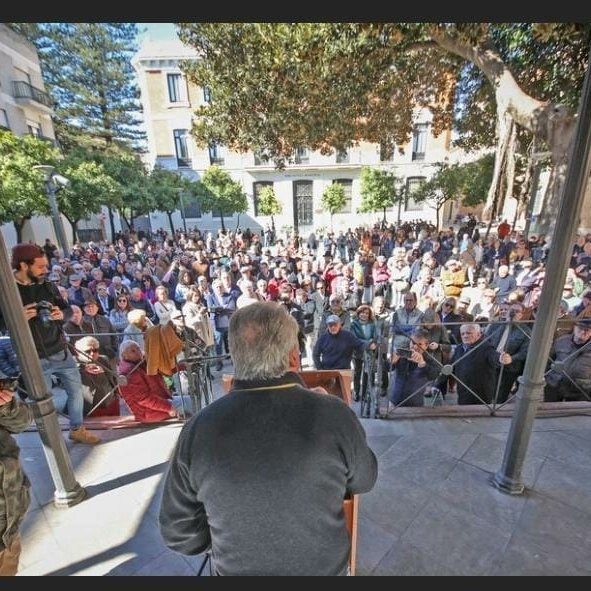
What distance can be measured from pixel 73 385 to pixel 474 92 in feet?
40.3

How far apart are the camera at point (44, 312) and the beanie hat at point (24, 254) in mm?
351

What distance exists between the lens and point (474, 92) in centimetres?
1051

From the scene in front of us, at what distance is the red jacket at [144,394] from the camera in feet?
11.7

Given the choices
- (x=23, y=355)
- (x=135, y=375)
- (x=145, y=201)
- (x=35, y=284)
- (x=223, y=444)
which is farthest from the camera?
(x=145, y=201)

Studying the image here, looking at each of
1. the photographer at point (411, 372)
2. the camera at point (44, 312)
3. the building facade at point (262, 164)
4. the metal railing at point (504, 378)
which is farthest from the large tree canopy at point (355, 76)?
the building facade at point (262, 164)

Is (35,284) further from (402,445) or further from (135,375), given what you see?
(402,445)

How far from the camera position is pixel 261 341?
126cm

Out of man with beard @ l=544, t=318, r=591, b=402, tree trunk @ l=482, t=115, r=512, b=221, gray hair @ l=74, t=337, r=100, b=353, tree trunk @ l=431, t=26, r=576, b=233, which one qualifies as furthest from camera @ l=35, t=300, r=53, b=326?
tree trunk @ l=482, t=115, r=512, b=221

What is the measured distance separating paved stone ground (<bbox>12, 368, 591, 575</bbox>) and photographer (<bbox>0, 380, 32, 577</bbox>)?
30 cm

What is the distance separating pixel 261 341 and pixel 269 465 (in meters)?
0.40

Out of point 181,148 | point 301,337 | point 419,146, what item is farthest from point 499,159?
point 181,148

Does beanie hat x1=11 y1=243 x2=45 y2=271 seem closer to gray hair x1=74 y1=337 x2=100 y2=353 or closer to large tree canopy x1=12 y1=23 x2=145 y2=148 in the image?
gray hair x1=74 y1=337 x2=100 y2=353

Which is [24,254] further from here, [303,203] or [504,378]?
[303,203]

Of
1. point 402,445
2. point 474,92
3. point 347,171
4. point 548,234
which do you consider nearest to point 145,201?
point 347,171
